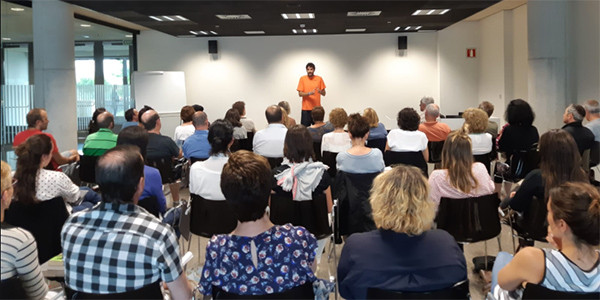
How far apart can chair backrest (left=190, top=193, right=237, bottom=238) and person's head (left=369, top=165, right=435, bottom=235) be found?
5.71 feet

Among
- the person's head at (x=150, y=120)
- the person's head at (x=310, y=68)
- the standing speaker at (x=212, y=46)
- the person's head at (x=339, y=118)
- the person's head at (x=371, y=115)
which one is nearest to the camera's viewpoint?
the person's head at (x=150, y=120)

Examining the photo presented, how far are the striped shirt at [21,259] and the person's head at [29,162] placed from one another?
1.21m

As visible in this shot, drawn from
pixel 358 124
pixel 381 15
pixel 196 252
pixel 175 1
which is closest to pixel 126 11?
pixel 175 1

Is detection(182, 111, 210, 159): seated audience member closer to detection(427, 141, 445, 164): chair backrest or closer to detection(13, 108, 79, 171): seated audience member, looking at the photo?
detection(13, 108, 79, 171): seated audience member

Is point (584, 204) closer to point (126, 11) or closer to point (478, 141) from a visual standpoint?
point (478, 141)

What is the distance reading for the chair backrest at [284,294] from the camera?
77.9 inches

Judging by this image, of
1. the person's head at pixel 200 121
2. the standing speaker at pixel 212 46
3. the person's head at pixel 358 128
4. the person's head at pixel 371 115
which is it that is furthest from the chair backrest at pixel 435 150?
the standing speaker at pixel 212 46

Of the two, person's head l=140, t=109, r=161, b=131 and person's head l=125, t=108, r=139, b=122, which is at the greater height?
person's head l=125, t=108, r=139, b=122

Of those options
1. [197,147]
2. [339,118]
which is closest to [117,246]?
[197,147]

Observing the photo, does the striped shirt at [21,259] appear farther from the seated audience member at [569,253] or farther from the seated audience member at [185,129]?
the seated audience member at [185,129]

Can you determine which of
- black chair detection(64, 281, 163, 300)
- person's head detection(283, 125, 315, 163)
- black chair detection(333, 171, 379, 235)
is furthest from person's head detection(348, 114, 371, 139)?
black chair detection(64, 281, 163, 300)

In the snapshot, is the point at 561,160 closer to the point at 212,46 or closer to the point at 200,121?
the point at 200,121

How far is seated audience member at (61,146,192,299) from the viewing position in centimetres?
196

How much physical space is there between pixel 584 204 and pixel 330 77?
12.7m
